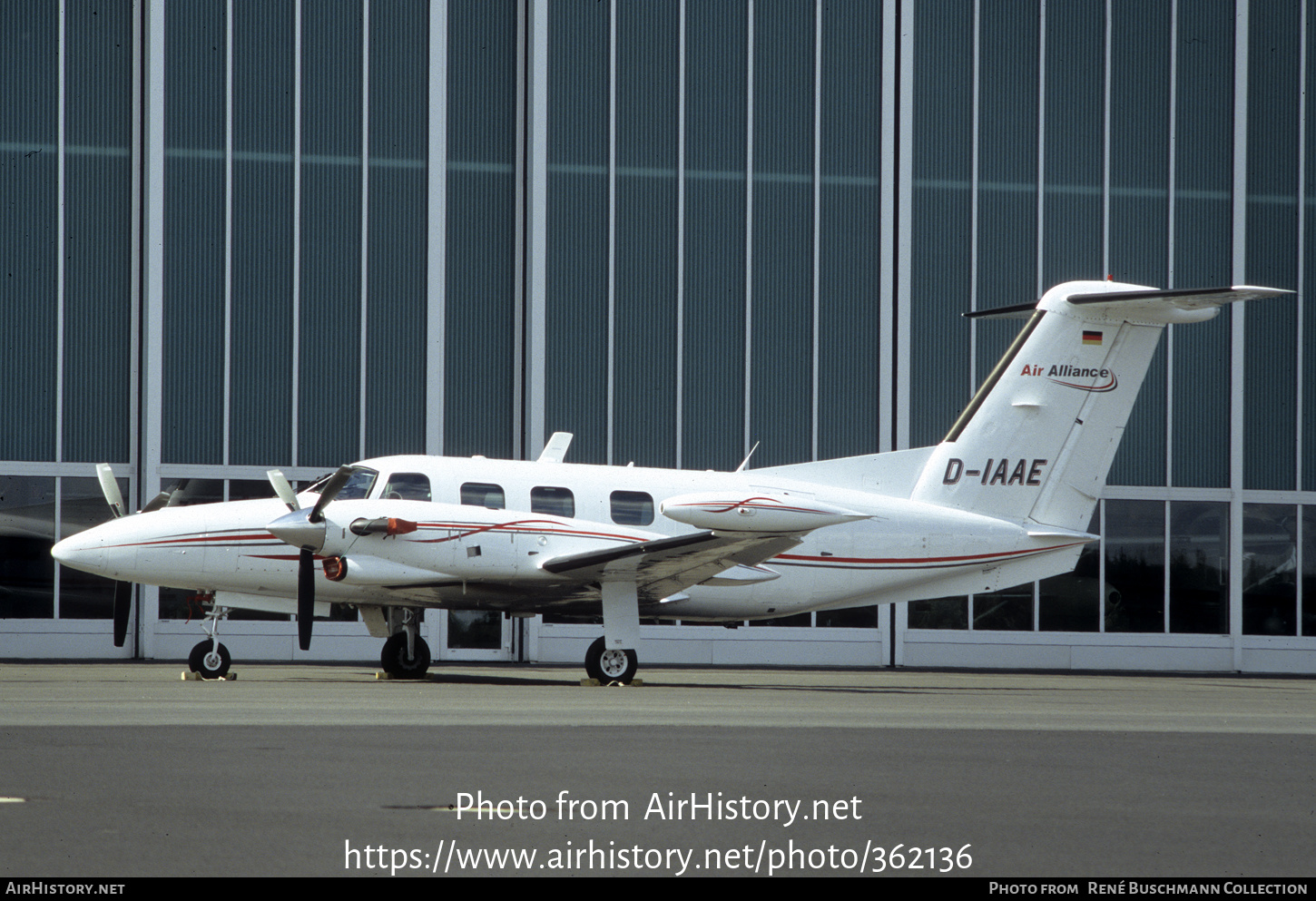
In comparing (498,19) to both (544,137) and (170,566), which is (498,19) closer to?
(544,137)

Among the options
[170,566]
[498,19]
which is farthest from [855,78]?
[170,566]

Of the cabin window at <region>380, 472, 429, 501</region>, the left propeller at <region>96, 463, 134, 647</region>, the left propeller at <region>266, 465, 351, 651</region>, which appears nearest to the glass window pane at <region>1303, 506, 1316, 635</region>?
the cabin window at <region>380, 472, 429, 501</region>

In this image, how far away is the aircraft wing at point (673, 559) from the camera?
14.7 meters

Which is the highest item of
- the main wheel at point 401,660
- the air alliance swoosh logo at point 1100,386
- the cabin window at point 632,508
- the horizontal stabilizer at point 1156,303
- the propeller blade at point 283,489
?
the horizontal stabilizer at point 1156,303

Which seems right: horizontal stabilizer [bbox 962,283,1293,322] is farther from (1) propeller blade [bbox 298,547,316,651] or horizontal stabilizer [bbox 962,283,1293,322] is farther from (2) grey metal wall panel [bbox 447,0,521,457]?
(1) propeller blade [bbox 298,547,316,651]

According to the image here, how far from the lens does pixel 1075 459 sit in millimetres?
17859

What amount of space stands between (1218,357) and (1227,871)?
69.6 ft

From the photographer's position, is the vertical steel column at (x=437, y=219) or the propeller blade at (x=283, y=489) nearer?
the propeller blade at (x=283, y=489)

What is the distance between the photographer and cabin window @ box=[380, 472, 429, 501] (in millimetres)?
15258

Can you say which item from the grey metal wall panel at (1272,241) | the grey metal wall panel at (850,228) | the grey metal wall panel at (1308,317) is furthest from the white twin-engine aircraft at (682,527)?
the grey metal wall panel at (1308,317)

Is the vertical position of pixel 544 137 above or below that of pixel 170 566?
above

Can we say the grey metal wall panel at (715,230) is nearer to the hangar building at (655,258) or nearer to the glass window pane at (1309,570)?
the hangar building at (655,258)

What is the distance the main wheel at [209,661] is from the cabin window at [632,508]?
15.5 ft

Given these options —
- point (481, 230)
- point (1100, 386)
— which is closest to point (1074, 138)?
point (1100, 386)
